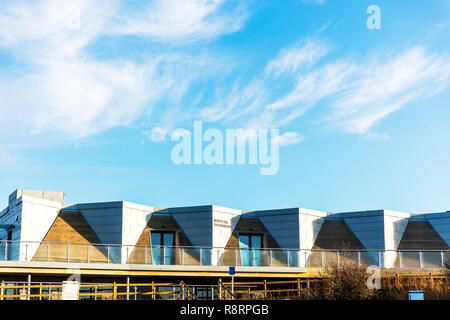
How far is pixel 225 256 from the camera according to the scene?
2998 centimetres

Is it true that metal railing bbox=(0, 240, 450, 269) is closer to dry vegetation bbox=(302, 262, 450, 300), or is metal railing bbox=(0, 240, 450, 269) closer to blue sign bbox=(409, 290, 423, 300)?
dry vegetation bbox=(302, 262, 450, 300)

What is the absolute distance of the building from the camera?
27578mm

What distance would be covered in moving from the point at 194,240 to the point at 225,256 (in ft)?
21.1

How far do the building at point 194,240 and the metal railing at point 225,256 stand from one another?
0.05 m

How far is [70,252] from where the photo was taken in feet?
89.9

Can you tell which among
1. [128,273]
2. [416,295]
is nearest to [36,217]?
[128,273]

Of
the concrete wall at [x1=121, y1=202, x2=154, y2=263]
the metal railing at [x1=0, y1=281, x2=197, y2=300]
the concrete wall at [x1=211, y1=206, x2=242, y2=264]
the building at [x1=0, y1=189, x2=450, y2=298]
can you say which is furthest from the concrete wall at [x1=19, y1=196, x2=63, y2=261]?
the concrete wall at [x1=211, y1=206, x2=242, y2=264]

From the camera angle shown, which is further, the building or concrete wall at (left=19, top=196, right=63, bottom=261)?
concrete wall at (left=19, top=196, right=63, bottom=261)

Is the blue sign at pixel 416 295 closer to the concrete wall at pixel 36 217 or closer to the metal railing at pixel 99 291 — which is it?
the metal railing at pixel 99 291

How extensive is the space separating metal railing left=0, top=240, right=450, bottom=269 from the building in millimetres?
51

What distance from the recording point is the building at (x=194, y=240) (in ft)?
90.5

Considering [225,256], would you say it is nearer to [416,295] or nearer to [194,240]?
[194,240]
